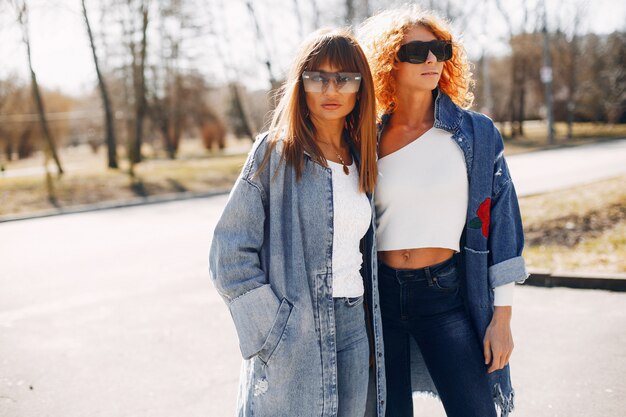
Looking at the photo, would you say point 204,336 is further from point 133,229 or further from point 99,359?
point 133,229

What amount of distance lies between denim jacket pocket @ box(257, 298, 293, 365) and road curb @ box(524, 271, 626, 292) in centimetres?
485

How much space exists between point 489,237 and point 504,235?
66 millimetres

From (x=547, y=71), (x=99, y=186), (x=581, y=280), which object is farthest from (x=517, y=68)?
(x=581, y=280)

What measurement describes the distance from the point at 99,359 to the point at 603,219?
6.97 m

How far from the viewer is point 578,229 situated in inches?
313

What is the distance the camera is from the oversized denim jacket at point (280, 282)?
6.51ft

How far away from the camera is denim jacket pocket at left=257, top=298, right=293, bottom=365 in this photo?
1.99 meters

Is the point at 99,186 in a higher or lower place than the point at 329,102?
lower

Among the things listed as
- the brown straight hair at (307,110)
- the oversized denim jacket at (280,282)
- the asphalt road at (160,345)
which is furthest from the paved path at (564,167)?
the oversized denim jacket at (280,282)

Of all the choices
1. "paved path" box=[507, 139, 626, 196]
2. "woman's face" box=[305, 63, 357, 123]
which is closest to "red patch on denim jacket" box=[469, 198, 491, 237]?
"woman's face" box=[305, 63, 357, 123]

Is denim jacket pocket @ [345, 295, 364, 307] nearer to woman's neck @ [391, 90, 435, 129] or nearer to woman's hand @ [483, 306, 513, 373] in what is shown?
woman's hand @ [483, 306, 513, 373]

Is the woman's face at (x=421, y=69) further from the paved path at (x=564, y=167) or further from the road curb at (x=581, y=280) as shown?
the paved path at (x=564, y=167)

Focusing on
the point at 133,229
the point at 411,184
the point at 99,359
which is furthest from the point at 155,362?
the point at 133,229

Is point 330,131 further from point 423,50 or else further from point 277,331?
point 277,331
